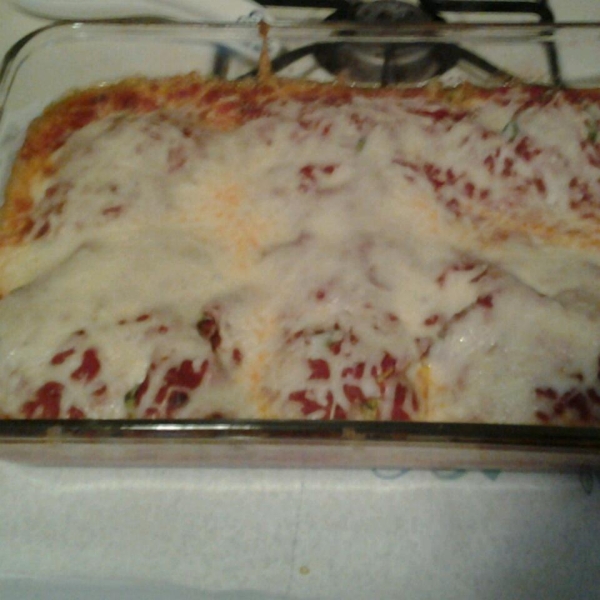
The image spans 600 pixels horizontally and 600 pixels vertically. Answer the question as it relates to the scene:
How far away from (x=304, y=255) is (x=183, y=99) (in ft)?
1.49

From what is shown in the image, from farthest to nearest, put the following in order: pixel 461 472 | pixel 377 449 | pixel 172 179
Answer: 1. pixel 172 179
2. pixel 461 472
3. pixel 377 449

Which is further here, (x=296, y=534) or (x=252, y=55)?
(x=252, y=55)

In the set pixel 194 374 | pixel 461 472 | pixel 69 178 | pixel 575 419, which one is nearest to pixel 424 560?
pixel 461 472

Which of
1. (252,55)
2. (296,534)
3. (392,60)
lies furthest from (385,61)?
(296,534)

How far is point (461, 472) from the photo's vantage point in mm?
958

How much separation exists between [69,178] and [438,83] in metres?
0.72

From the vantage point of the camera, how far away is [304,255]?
102 centimetres

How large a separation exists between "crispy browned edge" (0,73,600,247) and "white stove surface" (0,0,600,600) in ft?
1.87

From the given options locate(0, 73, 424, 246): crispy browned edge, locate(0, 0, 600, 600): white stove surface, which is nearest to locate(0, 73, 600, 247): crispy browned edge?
locate(0, 73, 424, 246): crispy browned edge

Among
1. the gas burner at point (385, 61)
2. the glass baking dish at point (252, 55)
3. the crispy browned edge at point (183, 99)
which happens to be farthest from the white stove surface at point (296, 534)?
the gas burner at point (385, 61)

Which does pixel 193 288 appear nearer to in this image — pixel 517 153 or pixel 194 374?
pixel 194 374

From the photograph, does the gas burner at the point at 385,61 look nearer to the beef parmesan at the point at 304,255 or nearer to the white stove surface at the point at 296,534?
the beef parmesan at the point at 304,255

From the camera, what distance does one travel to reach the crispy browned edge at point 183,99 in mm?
1184

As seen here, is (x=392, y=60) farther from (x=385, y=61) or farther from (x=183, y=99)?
(x=183, y=99)
